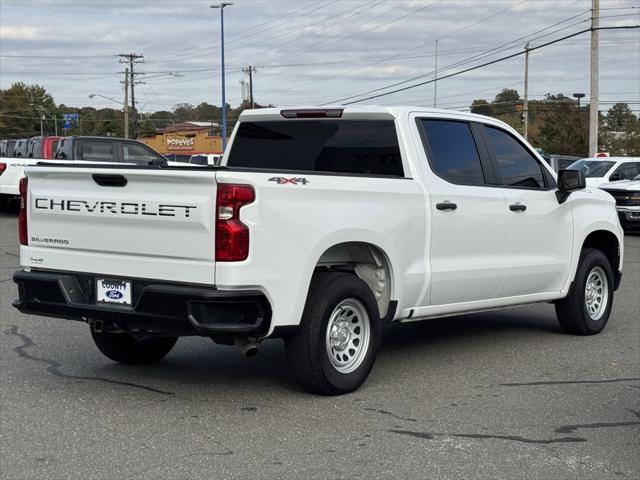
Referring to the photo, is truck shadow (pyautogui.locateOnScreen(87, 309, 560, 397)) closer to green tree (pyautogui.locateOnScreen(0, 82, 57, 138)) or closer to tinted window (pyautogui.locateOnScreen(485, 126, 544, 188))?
tinted window (pyautogui.locateOnScreen(485, 126, 544, 188))

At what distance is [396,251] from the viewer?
23.0 feet

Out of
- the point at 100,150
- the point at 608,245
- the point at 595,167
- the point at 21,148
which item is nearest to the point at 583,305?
the point at 608,245

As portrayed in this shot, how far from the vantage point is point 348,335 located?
6809 millimetres

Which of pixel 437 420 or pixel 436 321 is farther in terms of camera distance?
pixel 436 321

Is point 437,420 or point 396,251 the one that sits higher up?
point 396,251

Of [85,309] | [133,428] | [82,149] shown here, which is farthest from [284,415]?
[82,149]

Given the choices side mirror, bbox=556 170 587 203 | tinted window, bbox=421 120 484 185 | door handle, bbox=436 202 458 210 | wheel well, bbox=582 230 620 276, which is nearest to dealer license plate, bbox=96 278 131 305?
door handle, bbox=436 202 458 210

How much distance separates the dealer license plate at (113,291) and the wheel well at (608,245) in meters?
5.06

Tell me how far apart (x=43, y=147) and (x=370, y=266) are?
1689cm

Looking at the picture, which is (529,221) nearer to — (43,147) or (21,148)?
(43,147)

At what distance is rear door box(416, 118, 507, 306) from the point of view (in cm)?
741

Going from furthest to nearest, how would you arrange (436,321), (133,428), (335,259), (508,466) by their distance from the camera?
(436,321) < (335,259) < (133,428) < (508,466)

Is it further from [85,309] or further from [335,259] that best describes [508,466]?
[85,309]

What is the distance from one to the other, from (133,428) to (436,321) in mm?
4777
